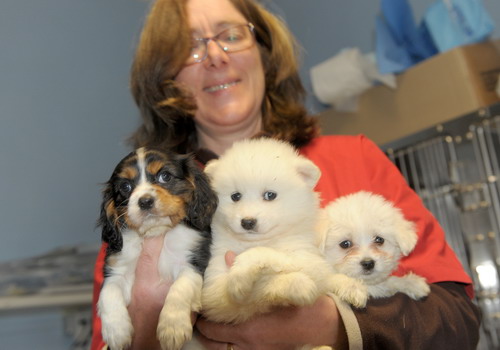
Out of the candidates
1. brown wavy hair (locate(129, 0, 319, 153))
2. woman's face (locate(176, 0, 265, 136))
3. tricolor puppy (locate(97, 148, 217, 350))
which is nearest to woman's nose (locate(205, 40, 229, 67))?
woman's face (locate(176, 0, 265, 136))

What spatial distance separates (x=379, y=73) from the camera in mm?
3324

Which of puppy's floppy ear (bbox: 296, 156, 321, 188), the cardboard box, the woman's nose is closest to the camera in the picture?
puppy's floppy ear (bbox: 296, 156, 321, 188)

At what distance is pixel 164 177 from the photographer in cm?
177

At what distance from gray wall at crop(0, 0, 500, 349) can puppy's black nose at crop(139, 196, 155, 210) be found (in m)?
2.22

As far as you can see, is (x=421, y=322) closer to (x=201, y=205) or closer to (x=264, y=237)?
(x=264, y=237)

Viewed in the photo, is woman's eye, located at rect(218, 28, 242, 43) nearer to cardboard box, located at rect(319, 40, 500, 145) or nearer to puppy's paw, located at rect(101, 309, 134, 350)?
cardboard box, located at rect(319, 40, 500, 145)

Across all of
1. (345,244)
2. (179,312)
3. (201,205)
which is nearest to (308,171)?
(345,244)

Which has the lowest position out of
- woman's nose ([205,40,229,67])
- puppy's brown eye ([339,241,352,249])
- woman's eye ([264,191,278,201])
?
puppy's brown eye ([339,241,352,249])

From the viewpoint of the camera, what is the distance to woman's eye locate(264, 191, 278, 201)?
180 cm

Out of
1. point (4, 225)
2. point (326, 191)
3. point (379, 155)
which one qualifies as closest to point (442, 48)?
point (379, 155)

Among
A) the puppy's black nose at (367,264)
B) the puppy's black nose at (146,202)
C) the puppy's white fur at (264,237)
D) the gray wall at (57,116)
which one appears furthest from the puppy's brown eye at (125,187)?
the gray wall at (57,116)

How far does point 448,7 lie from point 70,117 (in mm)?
2907

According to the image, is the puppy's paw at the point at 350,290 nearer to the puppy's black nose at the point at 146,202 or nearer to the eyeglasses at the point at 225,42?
the puppy's black nose at the point at 146,202

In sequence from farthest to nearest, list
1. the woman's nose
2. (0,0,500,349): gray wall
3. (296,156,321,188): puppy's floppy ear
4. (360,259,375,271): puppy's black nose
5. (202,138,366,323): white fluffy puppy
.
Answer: (0,0,500,349): gray wall < the woman's nose < (296,156,321,188): puppy's floppy ear < (360,259,375,271): puppy's black nose < (202,138,366,323): white fluffy puppy
